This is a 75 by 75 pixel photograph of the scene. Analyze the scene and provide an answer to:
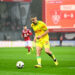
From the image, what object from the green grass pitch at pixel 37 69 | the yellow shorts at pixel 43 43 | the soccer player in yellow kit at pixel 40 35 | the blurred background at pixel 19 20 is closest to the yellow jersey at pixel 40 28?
the soccer player in yellow kit at pixel 40 35

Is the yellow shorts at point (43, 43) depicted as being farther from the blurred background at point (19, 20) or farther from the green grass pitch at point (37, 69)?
the blurred background at point (19, 20)

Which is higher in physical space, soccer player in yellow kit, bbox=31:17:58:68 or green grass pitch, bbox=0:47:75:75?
soccer player in yellow kit, bbox=31:17:58:68

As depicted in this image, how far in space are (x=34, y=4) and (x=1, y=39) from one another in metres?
5.64

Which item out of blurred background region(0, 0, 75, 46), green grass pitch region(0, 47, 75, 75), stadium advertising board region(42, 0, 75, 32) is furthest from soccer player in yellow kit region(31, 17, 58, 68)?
blurred background region(0, 0, 75, 46)

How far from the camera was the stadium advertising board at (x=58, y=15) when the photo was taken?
125 ft

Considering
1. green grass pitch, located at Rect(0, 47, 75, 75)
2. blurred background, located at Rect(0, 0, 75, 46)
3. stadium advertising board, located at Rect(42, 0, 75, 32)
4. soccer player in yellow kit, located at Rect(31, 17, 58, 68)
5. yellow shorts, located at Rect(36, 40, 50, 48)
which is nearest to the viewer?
green grass pitch, located at Rect(0, 47, 75, 75)

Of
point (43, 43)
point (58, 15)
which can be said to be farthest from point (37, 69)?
point (58, 15)

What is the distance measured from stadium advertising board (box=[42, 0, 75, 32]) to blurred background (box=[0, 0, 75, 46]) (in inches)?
26.7

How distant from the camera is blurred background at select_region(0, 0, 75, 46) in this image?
38.8m

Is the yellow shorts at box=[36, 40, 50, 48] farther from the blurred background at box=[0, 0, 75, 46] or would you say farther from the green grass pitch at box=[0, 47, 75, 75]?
the blurred background at box=[0, 0, 75, 46]

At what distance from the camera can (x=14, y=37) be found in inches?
1528

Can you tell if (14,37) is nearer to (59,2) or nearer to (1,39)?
(1,39)

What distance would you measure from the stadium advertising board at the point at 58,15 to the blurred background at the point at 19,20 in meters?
0.68

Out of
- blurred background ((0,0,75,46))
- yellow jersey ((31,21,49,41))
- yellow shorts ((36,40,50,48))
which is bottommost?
blurred background ((0,0,75,46))
